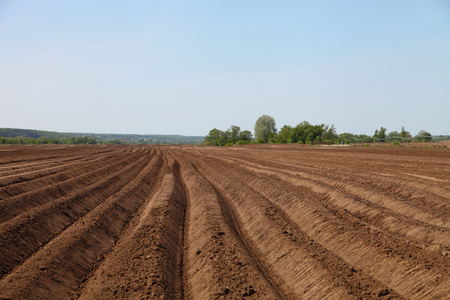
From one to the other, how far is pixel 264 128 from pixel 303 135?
3706 cm

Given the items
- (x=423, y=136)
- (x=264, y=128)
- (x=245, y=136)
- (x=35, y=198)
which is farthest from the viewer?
(x=245, y=136)

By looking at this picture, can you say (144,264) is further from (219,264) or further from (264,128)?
(264,128)

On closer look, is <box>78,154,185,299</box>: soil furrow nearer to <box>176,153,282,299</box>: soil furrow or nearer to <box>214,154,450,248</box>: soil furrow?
<box>176,153,282,299</box>: soil furrow

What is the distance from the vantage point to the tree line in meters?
74.0

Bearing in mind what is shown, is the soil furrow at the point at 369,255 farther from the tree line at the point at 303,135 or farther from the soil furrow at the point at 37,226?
the tree line at the point at 303,135

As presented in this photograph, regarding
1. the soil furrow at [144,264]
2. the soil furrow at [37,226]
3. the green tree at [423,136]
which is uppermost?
the green tree at [423,136]

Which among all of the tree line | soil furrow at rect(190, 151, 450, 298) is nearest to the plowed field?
soil furrow at rect(190, 151, 450, 298)

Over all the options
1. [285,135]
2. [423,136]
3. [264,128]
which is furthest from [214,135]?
[423,136]

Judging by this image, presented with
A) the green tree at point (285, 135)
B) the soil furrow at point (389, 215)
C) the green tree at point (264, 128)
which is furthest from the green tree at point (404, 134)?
the soil furrow at point (389, 215)

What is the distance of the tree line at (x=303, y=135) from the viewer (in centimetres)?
7396

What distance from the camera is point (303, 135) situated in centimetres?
8675

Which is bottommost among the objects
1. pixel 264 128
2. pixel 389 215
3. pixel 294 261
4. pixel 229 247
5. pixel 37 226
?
pixel 294 261

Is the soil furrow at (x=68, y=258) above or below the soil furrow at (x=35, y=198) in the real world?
below

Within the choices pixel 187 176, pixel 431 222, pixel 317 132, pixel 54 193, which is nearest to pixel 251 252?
pixel 431 222
